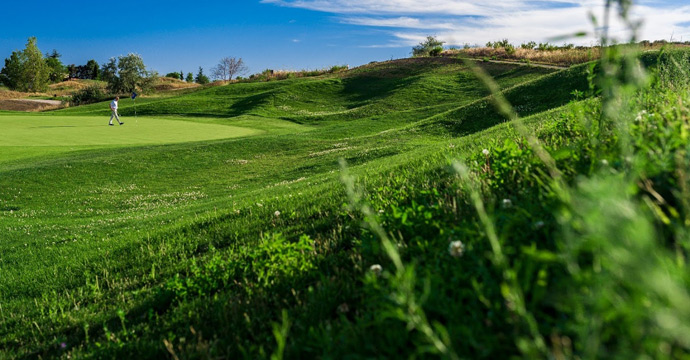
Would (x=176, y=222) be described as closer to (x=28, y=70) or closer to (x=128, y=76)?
(x=128, y=76)

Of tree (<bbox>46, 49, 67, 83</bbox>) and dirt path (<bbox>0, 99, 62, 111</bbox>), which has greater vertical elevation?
tree (<bbox>46, 49, 67, 83</bbox>)

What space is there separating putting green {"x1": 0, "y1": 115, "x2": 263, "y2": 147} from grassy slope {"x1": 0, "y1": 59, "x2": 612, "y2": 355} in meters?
4.03

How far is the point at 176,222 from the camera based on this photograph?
10555 millimetres

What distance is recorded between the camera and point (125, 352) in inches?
157

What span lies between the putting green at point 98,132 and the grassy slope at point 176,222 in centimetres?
403

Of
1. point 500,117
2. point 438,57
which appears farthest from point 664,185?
point 438,57

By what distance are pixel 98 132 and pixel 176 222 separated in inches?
1080

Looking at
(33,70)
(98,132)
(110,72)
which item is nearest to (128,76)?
(110,72)

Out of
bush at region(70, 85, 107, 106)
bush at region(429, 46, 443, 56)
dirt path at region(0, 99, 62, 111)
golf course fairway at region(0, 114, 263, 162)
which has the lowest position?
golf course fairway at region(0, 114, 263, 162)

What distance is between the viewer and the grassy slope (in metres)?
4.28

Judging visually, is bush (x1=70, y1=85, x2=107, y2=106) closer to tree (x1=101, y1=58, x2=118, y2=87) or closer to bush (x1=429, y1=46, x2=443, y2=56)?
tree (x1=101, y1=58, x2=118, y2=87)

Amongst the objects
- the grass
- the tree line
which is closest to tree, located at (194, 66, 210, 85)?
the tree line

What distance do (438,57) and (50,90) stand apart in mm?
83900

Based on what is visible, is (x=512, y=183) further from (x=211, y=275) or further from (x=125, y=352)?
(x=125, y=352)
